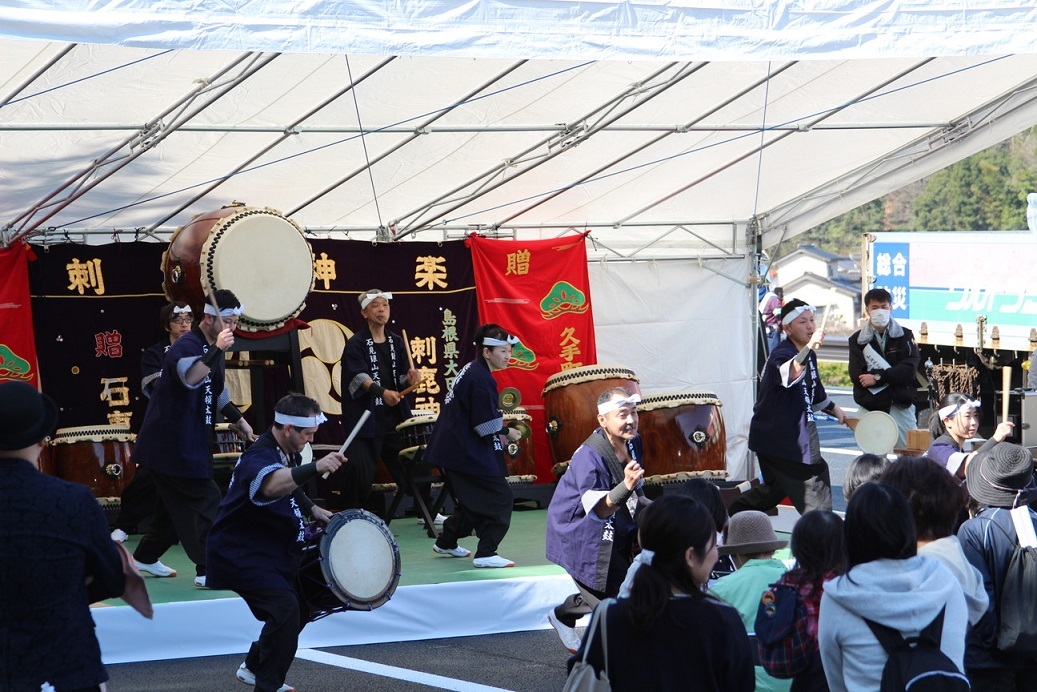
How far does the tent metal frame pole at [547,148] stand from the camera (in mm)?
7754

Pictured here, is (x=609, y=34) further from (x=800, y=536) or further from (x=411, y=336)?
(x=411, y=336)

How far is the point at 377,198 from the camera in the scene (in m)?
9.02

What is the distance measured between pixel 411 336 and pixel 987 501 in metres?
6.02

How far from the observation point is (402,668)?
5.68m

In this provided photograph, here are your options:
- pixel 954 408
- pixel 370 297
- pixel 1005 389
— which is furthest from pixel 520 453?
pixel 954 408

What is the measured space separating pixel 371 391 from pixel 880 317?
3628mm

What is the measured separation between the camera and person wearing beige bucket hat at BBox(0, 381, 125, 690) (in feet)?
9.64

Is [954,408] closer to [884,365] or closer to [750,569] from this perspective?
[750,569]

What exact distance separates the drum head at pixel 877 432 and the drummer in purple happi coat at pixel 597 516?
2950mm

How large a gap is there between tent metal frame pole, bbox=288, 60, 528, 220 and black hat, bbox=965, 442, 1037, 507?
164 inches

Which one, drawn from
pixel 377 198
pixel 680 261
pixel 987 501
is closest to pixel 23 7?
pixel 987 501

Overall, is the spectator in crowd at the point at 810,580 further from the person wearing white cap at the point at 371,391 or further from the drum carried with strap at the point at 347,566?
the person wearing white cap at the point at 371,391

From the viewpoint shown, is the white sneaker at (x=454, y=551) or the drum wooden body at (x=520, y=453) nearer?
the white sneaker at (x=454, y=551)

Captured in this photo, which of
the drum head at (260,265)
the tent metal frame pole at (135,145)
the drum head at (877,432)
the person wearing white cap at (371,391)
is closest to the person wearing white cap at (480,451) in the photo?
the person wearing white cap at (371,391)
